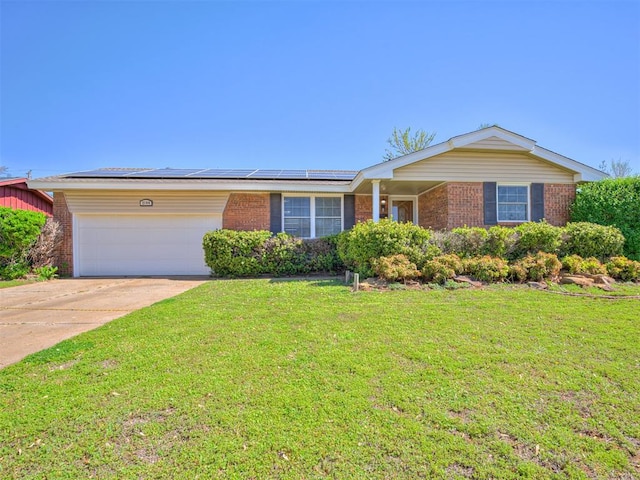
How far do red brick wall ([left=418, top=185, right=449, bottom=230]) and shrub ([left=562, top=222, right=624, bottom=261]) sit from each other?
342 cm

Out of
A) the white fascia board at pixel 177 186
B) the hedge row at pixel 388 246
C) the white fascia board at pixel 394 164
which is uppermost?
the white fascia board at pixel 394 164

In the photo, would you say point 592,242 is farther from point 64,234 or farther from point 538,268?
point 64,234

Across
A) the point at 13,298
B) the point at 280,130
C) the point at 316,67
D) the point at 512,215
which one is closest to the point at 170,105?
the point at 280,130

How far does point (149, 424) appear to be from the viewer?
2371 mm

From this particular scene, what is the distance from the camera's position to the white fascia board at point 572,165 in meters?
10.6

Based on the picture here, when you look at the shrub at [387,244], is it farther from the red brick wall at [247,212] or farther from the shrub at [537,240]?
the red brick wall at [247,212]

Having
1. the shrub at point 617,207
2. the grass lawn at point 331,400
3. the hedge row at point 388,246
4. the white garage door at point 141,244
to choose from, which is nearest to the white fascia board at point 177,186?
the white garage door at point 141,244

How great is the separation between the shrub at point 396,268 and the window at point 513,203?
563 cm

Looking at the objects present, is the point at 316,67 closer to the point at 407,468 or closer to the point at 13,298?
the point at 13,298

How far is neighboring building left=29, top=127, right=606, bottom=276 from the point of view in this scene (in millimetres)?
10703

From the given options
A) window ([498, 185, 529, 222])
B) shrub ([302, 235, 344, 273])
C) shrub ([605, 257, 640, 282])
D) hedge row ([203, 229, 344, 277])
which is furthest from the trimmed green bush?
shrub ([605, 257, 640, 282])

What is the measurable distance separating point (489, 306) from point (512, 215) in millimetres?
7143

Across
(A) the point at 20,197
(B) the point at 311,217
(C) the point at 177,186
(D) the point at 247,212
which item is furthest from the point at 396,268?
(A) the point at 20,197

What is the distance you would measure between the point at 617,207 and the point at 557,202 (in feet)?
5.22
